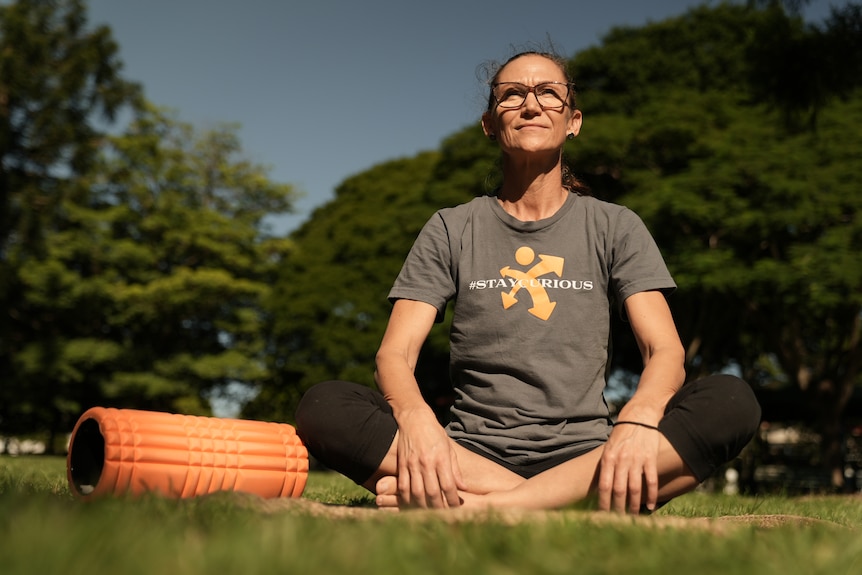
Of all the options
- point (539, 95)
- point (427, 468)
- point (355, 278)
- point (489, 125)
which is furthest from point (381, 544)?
point (355, 278)

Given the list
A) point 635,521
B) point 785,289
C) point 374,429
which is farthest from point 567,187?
point 785,289

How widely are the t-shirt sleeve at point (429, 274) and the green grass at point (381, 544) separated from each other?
1326 millimetres

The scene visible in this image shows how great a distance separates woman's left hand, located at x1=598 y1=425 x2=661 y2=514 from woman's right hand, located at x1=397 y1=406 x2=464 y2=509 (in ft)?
1.53

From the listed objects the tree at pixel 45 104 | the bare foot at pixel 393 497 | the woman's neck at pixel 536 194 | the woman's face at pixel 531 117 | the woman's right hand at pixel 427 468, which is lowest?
the bare foot at pixel 393 497

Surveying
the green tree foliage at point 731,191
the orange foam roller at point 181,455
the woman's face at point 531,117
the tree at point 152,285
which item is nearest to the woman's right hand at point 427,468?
the orange foam roller at point 181,455

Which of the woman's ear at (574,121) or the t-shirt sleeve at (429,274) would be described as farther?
the woman's ear at (574,121)

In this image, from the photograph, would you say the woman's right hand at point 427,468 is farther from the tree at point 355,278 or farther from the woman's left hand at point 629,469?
the tree at point 355,278

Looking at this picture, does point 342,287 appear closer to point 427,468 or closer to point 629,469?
point 427,468

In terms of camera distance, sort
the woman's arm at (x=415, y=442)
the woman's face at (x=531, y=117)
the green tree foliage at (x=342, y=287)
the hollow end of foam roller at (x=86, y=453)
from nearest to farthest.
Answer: the woman's arm at (x=415, y=442) → the hollow end of foam roller at (x=86, y=453) → the woman's face at (x=531, y=117) → the green tree foliage at (x=342, y=287)

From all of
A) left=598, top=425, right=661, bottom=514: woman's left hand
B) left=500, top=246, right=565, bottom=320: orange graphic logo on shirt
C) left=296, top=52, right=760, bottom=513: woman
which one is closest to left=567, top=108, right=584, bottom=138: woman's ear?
left=296, top=52, right=760, bottom=513: woman

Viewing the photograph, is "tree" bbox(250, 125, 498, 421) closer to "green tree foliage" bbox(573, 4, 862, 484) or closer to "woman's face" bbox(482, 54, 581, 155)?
"green tree foliage" bbox(573, 4, 862, 484)

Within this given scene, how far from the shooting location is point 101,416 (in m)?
3.02

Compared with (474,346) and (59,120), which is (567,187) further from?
(59,120)

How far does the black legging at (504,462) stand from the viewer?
2791 mm
